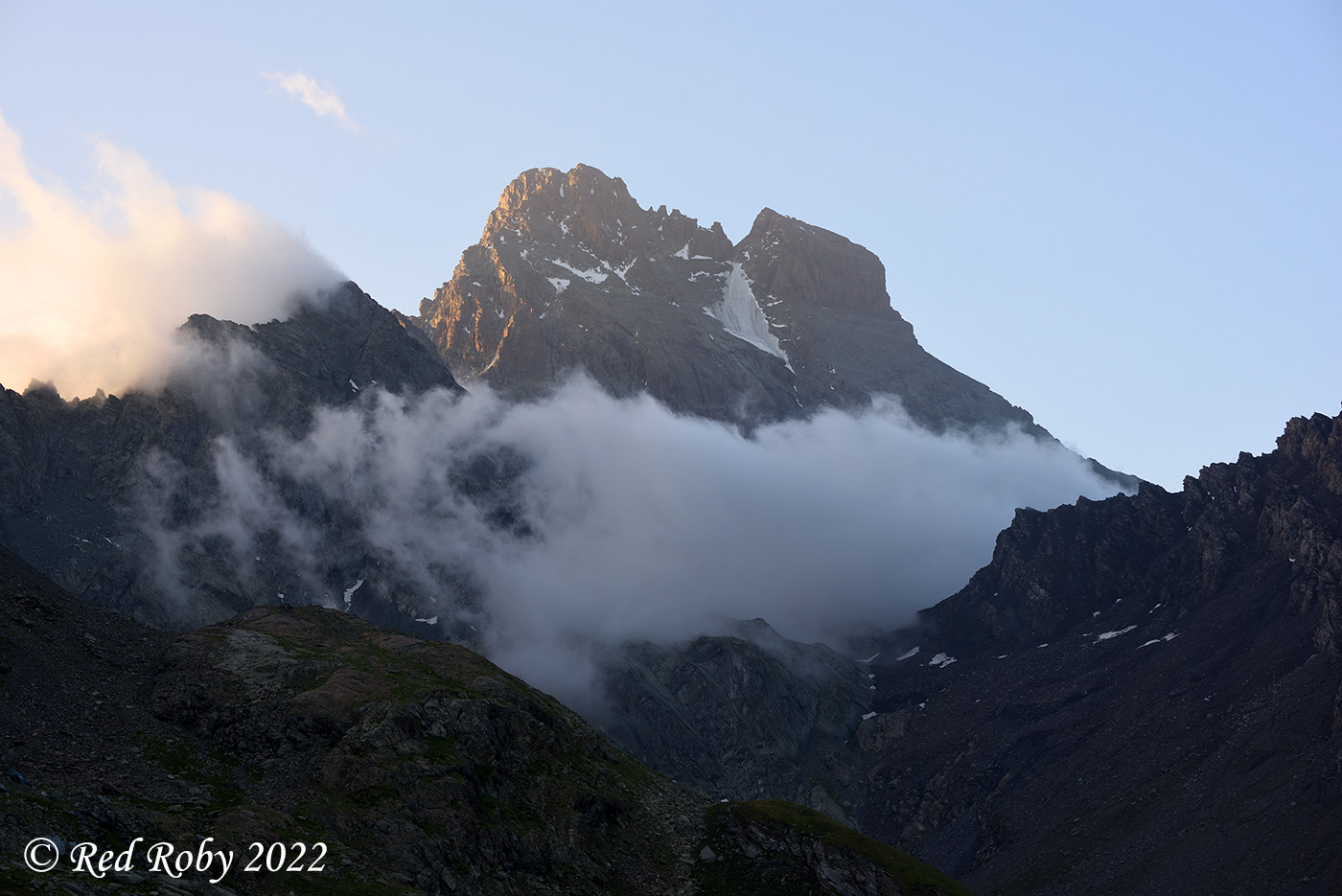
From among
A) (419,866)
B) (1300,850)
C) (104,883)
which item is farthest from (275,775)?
(1300,850)

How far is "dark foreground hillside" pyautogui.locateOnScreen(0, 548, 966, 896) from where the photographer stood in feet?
294

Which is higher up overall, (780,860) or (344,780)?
(344,780)

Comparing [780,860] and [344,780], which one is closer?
[344,780]

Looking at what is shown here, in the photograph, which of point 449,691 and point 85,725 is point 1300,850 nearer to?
point 449,691

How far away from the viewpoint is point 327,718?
121688mm

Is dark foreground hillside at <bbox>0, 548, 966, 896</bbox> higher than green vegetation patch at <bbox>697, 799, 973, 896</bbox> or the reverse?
higher

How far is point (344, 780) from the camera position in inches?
4390

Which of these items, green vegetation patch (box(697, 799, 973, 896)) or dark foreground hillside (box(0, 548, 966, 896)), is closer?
dark foreground hillside (box(0, 548, 966, 896))

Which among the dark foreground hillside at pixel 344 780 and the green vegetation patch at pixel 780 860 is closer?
the dark foreground hillside at pixel 344 780

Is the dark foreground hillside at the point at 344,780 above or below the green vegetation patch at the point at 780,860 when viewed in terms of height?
above

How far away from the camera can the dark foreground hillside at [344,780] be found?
89.5 meters

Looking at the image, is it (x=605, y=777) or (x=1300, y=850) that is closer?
(x=605, y=777)

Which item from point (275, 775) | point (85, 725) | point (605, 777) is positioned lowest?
point (605, 777)

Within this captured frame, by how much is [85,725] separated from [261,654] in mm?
33523
